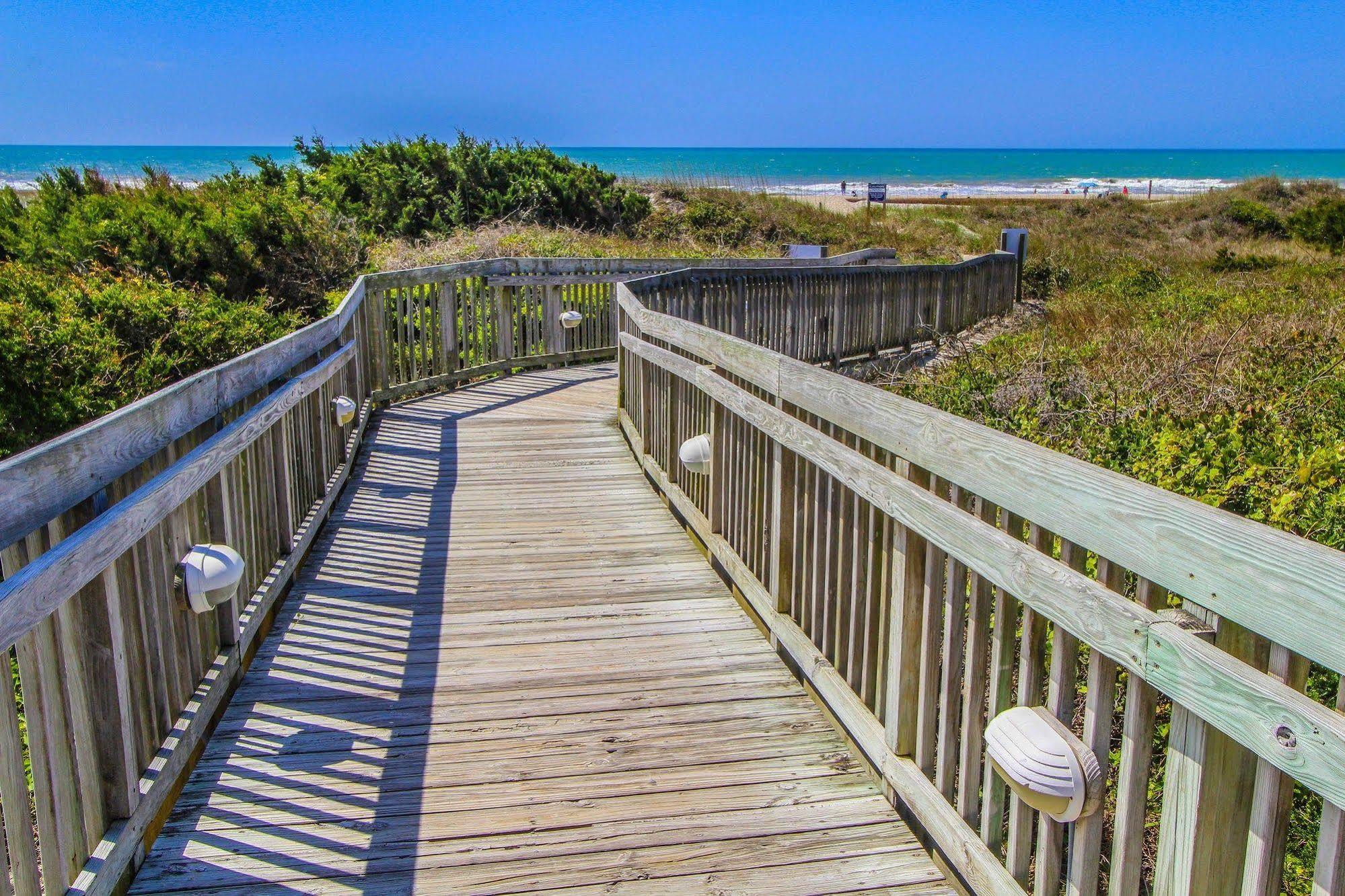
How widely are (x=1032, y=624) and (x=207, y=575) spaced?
98.3 inches

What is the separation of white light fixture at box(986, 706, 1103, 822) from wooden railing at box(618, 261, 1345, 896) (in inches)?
1.8

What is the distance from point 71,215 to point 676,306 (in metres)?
9.73

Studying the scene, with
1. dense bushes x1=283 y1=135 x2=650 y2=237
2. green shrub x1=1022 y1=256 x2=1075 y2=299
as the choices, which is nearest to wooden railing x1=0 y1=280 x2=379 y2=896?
dense bushes x1=283 y1=135 x2=650 y2=237

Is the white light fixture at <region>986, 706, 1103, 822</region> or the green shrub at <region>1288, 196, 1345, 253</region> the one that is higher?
the green shrub at <region>1288, 196, 1345, 253</region>

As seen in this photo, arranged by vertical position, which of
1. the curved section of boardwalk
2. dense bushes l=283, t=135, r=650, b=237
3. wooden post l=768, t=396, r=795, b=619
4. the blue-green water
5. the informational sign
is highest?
the blue-green water

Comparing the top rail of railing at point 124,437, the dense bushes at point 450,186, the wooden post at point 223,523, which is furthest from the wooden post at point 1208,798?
the dense bushes at point 450,186

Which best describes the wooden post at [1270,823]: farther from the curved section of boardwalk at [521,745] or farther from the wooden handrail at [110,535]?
the wooden handrail at [110,535]

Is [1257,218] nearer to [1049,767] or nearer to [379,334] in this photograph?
[379,334]

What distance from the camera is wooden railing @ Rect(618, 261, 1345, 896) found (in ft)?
5.31

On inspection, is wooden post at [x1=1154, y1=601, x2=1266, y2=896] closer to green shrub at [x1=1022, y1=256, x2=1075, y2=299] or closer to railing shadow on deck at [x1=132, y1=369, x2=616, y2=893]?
railing shadow on deck at [x1=132, y1=369, x2=616, y2=893]

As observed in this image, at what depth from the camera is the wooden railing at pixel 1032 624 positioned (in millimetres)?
1617

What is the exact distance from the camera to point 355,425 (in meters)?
8.13

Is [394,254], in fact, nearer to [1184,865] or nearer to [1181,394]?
[1181,394]

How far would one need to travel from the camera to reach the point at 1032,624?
2.33 metres
